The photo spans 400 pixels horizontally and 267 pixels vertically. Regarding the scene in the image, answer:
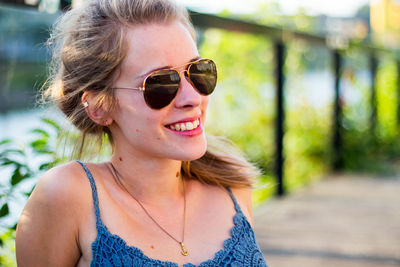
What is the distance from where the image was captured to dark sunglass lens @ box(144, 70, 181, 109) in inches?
54.7

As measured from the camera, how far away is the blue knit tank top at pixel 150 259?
136cm

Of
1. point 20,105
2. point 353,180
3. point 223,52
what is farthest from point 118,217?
point 353,180

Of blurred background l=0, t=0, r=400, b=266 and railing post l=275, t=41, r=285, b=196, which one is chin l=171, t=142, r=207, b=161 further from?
railing post l=275, t=41, r=285, b=196

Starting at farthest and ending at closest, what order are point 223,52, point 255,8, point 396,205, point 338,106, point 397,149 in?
point 397,149 → point 338,106 → point 255,8 → point 223,52 → point 396,205

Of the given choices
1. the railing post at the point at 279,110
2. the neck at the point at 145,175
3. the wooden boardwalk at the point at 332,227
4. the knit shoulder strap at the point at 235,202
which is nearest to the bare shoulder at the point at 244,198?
the knit shoulder strap at the point at 235,202

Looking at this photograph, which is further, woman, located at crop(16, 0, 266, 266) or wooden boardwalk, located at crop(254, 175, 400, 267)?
wooden boardwalk, located at crop(254, 175, 400, 267)

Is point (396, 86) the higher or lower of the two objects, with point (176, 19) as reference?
higher

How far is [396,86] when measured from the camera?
9062mm

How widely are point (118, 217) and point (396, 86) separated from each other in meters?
8.51

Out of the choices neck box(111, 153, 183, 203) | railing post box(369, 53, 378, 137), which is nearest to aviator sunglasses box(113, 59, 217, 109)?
neck box(111, 153, 183, 203)

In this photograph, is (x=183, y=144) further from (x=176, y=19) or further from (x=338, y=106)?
(x=338, y=106)

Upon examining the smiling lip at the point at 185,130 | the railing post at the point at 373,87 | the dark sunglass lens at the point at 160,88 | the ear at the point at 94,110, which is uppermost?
the railing post at the point at 373,87

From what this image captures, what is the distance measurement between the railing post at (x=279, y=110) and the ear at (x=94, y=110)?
11.8 feet

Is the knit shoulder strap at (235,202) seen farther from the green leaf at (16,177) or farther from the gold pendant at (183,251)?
the green leaf at (16,177)
